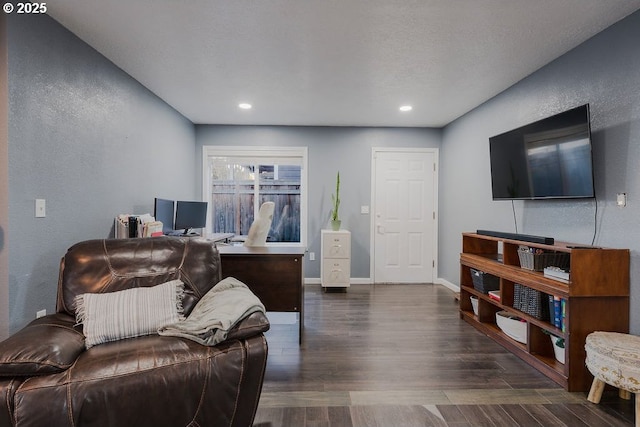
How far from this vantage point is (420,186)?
5039 mm

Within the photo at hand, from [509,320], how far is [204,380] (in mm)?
2431

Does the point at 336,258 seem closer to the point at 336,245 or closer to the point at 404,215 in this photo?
the point at 336,245

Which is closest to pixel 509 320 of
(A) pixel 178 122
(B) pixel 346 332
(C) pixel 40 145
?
(B) pixel 346 332

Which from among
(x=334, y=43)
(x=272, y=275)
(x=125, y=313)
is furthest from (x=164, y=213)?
(x=334, y=43)

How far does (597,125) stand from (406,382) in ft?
7.45

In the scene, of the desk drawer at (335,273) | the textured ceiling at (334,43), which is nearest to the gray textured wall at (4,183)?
the textured ceiling at (334,43)

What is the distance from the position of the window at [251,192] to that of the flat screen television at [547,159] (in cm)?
282

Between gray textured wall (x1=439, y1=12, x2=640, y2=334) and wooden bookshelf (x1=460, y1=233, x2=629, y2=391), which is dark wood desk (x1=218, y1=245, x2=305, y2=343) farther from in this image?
gray textured wall (x1=439, y1=12, x2=640, y2=334)

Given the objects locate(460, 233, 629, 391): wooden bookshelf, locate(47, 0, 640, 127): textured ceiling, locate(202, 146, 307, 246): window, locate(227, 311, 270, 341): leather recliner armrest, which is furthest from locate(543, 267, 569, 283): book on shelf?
locate(202, 146, 307, 246): window

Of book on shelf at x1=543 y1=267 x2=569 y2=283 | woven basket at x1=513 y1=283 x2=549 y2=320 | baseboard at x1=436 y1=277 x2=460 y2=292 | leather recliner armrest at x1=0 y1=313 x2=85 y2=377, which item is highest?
book on shelf at x1=543 y1=267 x2=569 y2=283

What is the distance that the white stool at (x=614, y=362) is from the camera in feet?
5.61

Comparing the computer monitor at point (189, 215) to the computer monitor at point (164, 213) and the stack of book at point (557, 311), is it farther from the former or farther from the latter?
the stack of book at point (557, 311)

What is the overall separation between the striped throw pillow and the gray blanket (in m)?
0.09

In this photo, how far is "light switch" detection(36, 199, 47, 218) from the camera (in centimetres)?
213
